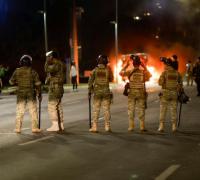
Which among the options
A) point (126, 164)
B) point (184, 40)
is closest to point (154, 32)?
→ point (184, 40)

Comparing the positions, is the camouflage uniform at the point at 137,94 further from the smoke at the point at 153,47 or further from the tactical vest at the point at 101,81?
the smoke at the point at 153,47

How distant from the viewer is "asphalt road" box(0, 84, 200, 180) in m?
7.65

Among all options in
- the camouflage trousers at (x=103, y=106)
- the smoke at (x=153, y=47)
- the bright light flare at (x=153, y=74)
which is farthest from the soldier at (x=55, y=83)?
the smoke at (x=153, y=47)

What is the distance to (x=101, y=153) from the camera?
364 inches

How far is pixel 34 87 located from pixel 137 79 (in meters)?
2.47

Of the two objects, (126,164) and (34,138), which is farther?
(34,138)

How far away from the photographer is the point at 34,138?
36.8 ft

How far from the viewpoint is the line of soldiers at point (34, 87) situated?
11914 mm

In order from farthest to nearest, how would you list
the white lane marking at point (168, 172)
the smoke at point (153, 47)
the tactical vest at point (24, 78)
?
the smoke at point (153, 47), the tactical vest at point (24, 78), the white lane marking at point (168, 172)

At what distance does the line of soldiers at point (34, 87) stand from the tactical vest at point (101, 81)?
89 centimetres

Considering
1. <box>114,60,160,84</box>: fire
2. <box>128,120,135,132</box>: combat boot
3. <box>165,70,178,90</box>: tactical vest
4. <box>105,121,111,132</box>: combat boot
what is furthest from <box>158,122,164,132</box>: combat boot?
<box>114,60,160,84</box>: fire

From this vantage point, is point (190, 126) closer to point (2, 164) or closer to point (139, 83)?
point (139, 83)

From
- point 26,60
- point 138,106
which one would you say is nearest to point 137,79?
point 138,106

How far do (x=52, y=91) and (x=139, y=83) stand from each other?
Result: 2.11 meters
